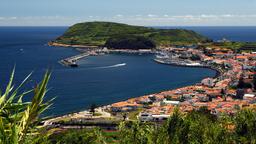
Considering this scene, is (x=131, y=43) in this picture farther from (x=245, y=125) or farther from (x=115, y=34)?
(x=245, y=125)

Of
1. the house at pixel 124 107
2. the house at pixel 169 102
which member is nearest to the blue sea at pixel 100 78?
the house at pixel 124 107

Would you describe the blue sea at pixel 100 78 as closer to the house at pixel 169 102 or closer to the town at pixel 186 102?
the town at pixel 186 102

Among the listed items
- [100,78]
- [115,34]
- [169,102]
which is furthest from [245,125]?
[115,34]

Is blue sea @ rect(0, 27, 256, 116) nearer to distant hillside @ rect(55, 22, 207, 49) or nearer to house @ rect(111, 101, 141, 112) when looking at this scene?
house @ rect(111, 101, 141, 112)

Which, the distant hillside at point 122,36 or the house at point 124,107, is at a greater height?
the distant hillside at point 122,36

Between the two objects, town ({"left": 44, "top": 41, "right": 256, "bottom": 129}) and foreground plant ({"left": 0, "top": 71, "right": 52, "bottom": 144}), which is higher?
foreground plant ({"left": 0, "top": 71, "right": 52, "bottom": 144})

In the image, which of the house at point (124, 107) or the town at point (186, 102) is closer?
the town at point (186, 102)

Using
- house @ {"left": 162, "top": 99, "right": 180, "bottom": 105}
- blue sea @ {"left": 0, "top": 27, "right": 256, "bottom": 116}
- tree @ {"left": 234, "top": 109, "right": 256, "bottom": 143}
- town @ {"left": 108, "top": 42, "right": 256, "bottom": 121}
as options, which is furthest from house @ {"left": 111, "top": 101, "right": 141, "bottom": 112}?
tree @ {"left": 234, "top": 109, "right": 256, "bottom": 143}
